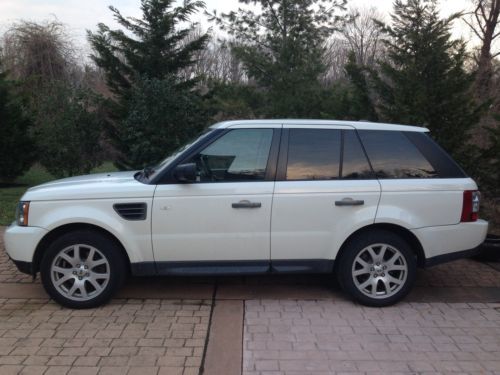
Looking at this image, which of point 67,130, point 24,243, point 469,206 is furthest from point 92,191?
point 67,130

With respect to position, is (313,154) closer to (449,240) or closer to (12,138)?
(449,240)

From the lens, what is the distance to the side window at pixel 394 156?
4957 mm

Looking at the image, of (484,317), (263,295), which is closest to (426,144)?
(484,317)

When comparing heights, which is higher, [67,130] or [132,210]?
[67,130]

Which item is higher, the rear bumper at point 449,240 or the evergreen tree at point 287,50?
the evergreen tree at point 287,50

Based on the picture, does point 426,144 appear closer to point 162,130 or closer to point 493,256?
point 493,256

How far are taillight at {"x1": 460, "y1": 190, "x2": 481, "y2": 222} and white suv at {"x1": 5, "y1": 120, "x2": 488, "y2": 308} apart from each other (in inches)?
0.4

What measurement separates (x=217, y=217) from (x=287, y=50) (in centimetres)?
593

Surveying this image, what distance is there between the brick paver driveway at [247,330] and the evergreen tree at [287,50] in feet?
16.7

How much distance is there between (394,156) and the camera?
5.01 m

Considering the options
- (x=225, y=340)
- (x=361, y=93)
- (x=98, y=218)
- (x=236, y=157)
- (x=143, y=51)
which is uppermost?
(x=143, y=51)

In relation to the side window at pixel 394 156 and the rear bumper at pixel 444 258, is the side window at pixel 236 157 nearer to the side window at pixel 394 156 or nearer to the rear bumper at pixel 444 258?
Result: the side window at pixel 394 156

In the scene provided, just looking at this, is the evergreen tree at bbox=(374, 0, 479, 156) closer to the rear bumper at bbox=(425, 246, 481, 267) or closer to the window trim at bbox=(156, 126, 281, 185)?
the rear bumper at bbox=(425, 246, 481, 267)

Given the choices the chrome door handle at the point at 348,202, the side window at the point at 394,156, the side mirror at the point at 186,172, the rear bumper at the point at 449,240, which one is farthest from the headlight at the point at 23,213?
the rear bumper at the point at 449,240
